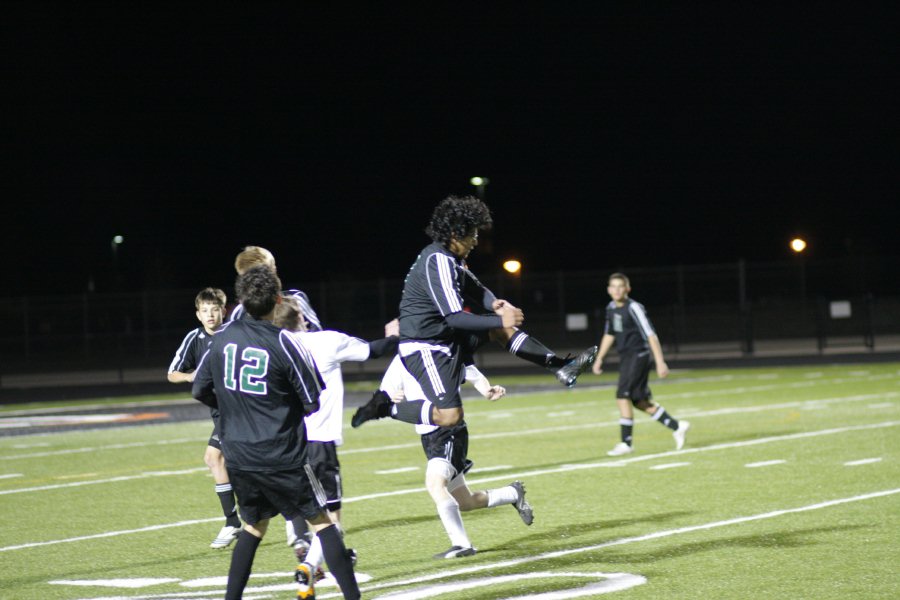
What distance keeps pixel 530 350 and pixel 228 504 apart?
2.79 meters

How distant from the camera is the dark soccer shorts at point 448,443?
26.8 feet

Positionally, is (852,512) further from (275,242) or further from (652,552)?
(275,242)

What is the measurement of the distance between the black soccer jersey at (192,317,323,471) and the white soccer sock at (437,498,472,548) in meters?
1.98

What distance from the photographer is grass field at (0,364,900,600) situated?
7.47 m

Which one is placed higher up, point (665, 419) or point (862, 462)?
point (665, 419)

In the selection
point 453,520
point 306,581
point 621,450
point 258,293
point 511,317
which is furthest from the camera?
point 621,450

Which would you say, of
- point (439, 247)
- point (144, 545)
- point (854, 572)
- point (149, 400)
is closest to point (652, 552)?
point (854, 572)

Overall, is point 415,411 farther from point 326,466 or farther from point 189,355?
point 189,355

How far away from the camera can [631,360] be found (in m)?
14.4

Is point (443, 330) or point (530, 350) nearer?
point (530, 350)

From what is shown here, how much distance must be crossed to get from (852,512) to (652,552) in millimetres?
2095

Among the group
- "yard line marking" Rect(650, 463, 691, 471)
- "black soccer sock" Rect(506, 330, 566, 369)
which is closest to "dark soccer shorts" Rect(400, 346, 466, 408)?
"black soccer sock" Rect(506, 330, 566, 369)

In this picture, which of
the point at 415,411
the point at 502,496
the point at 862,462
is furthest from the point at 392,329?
the point at 862,462

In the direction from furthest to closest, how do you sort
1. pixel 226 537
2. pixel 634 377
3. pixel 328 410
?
pixel 634 377, pixel 226 537, pixel 328 410
